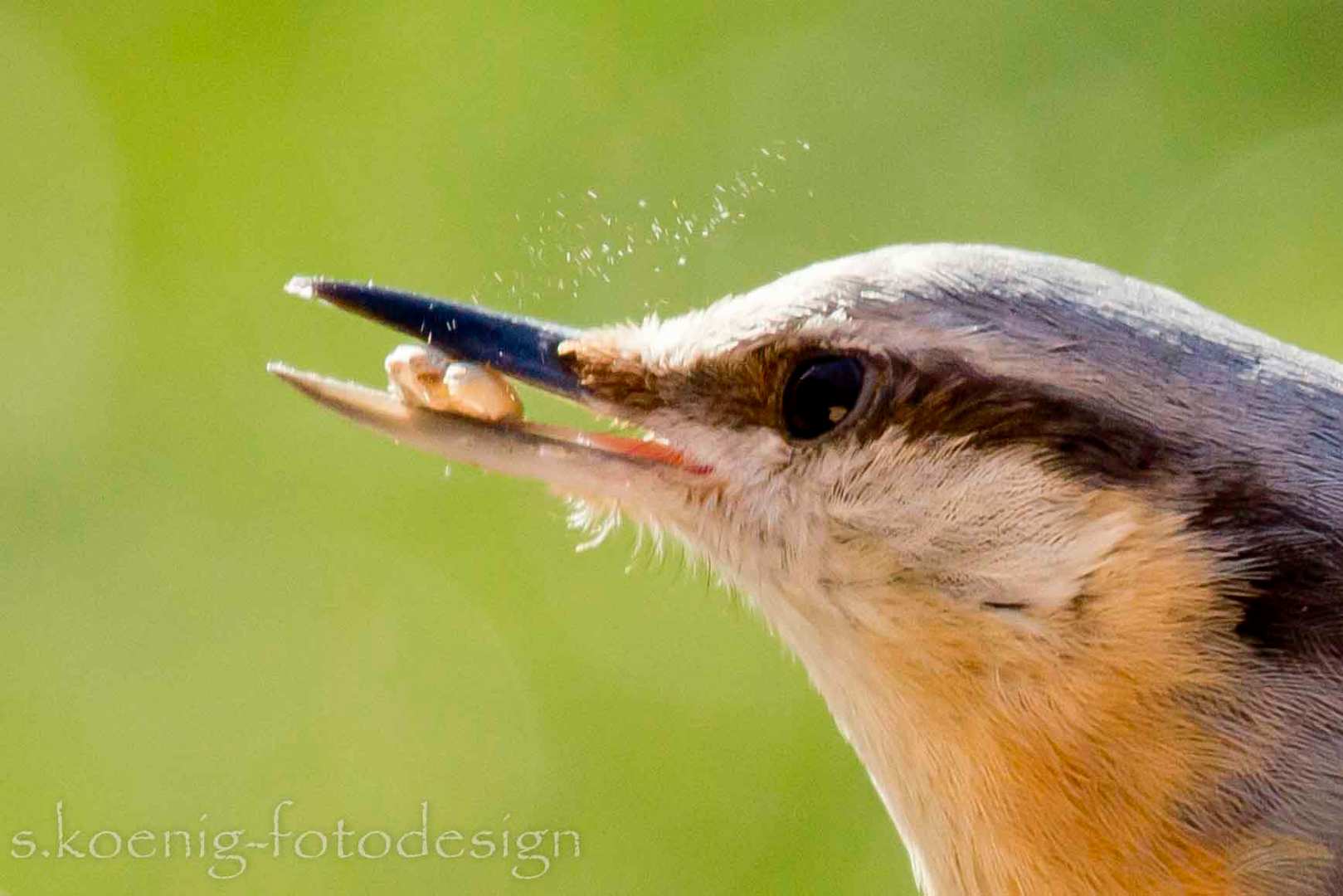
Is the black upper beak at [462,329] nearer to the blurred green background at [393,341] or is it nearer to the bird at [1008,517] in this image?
the bird at [1008,517]

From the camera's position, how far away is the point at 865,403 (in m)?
1.97

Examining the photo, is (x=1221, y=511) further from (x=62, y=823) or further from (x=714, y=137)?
(x=62, y=823)

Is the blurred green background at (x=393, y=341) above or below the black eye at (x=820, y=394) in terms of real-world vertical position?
above

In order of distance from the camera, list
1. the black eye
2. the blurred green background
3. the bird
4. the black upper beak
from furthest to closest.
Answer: the blurred green background → the black upper beak → the black eye → the bird

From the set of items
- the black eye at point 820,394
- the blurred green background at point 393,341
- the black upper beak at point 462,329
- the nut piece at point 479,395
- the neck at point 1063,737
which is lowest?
the neck at point 1063,737

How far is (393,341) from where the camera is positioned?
12.0 ft

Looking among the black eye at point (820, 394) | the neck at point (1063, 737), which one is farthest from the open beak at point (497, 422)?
the neck at point (1063, 737)

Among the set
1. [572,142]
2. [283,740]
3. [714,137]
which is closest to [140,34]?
[572,142]

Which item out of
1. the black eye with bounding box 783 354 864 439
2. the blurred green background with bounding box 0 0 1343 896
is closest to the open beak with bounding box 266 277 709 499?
the black eye with bounding box 783 354 864 439

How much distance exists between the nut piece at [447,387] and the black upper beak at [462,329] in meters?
0.03

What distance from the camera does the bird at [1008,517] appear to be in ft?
5.65

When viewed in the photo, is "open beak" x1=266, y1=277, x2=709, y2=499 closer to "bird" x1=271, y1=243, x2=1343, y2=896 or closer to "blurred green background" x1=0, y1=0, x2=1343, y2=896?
"bird" x1=271, y1=243, x2=1343, y2=896

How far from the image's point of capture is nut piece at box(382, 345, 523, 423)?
2.03m

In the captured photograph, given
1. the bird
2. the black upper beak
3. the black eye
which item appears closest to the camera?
the bird
